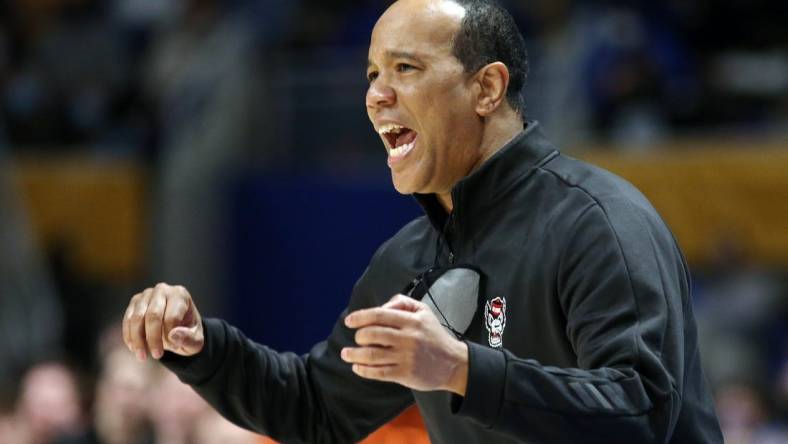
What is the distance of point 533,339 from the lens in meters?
3.15

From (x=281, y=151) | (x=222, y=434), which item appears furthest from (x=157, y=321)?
(x=281, y=151)

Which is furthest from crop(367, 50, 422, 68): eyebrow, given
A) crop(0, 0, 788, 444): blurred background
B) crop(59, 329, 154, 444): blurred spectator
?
crop(0, 0, 788, 444): blurred background

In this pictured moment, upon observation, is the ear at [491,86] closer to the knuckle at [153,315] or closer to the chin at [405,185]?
the chin at [405,185]

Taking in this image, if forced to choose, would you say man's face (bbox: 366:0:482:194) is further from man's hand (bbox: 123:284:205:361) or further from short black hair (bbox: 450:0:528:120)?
man's hand (bbox: 123:284:205:361)

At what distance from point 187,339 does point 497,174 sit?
79 centimetres

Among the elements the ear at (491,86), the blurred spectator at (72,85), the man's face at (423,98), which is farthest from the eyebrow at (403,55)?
the blurred spectator at (72,85)

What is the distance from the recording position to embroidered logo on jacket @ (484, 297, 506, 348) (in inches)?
126

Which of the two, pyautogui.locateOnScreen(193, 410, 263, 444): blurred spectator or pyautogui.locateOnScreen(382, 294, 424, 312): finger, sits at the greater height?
pyautogui.locateOnScreen(382, 294, 424, 312): finger

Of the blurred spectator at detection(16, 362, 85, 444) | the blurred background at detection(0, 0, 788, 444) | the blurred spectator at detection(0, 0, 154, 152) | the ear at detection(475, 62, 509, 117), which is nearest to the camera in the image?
the ear at detection(475, 62, 509, 117)

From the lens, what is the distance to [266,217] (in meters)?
11.6

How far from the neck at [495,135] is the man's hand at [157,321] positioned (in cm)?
66

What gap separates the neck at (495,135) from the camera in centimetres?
338

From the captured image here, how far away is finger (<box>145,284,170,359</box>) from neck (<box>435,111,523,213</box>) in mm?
683

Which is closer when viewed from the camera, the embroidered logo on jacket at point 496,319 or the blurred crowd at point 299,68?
the embroidered logo on jacket at point 496,319
